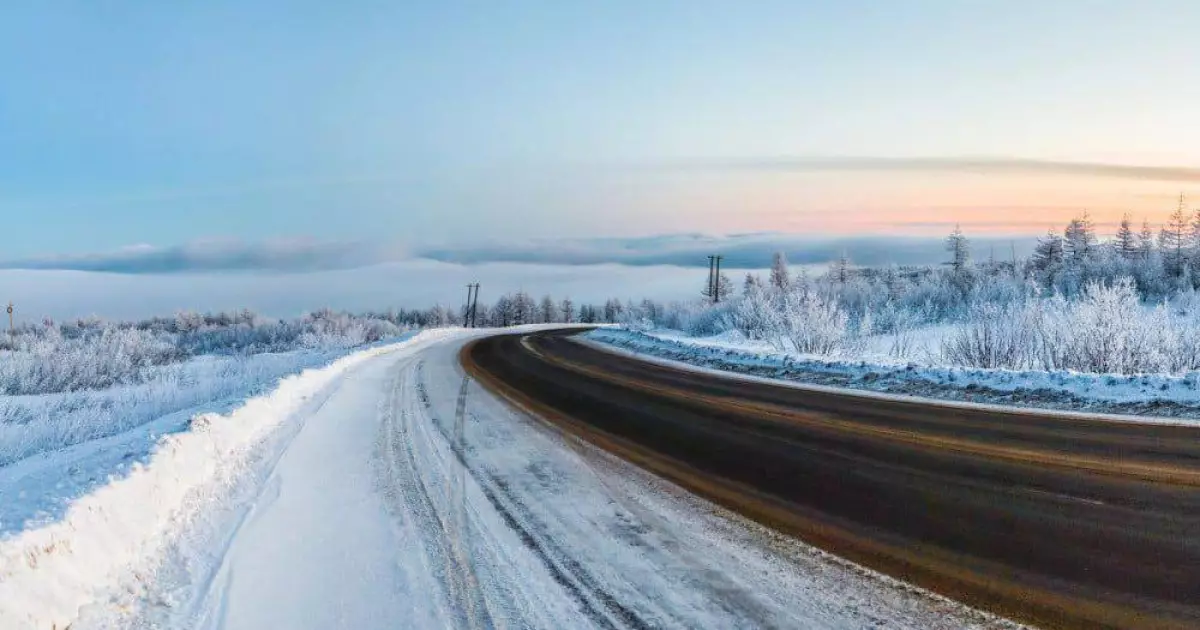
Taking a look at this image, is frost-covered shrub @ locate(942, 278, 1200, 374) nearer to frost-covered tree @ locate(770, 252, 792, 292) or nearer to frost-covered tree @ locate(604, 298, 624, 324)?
frost-covered tree @ locate(770, 252, 792, 292)

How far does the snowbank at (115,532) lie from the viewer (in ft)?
12.6

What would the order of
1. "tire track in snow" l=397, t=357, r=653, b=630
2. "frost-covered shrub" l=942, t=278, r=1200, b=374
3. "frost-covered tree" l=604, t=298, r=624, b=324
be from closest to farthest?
1. "tire track in snow" l=397, t=357, r=653, b=630
2. "frost-covered shrub" l=942, t=278, r=1200, b=374
3. "frost-covered tree" l=604, t=298, r=624, b=324

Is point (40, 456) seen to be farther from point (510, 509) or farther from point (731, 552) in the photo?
point (731, 552)

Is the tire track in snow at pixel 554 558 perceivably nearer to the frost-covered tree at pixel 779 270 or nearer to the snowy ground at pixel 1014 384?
the snowy ground at pixel 1014 384

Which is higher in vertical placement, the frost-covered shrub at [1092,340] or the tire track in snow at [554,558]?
the frost-covered shrub at [1092,340]

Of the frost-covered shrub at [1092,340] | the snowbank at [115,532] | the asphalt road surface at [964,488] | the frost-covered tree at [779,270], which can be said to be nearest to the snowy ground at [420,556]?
the snowbank at [115,532]

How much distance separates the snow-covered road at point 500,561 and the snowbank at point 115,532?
33 cm

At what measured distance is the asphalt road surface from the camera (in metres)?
4.08

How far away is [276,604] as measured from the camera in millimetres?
4039

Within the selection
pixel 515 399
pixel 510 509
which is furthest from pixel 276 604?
pixel 515 399

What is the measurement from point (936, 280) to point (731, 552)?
7428 cm

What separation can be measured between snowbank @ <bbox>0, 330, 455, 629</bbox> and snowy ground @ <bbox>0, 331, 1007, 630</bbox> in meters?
0.02

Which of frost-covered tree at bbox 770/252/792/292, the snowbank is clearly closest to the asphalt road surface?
the snowbank

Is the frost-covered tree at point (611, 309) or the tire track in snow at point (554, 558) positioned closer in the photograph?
the tire track in snow at point (554, 558)
